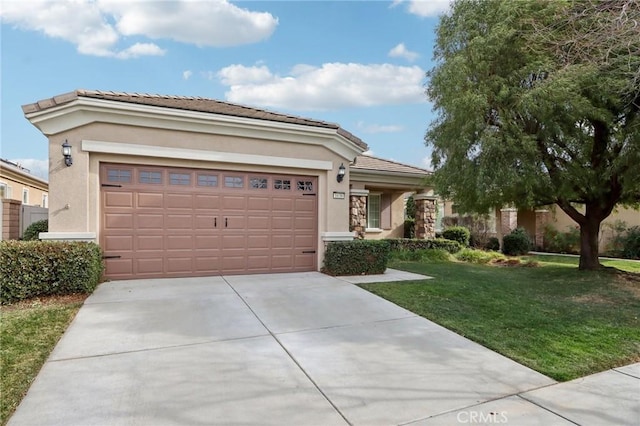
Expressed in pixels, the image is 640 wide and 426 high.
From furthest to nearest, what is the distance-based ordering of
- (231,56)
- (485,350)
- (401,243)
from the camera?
(401,243) < (231,56) < (485,350)

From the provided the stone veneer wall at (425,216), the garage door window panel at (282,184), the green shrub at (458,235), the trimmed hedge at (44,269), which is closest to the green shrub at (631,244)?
the green shrub at (458,235)

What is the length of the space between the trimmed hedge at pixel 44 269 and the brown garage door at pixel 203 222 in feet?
4.33

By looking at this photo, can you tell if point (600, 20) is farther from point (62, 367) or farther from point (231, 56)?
point (231, 56)

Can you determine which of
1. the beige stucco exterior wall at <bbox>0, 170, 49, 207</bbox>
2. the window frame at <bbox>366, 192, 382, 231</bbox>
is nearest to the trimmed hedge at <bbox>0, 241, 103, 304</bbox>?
the beige stucco exterior wall at <bbox>0, 170, 49, 207</bbox>

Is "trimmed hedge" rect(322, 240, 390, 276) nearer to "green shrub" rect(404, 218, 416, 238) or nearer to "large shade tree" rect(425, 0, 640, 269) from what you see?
"large shade tree" rect(425, 0, 640, 269)

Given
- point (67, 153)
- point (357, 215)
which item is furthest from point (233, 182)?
point (357, 215)

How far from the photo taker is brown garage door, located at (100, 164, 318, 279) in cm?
818

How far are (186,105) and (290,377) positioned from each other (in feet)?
23.2

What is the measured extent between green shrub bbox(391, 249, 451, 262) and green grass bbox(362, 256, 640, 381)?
3.71 m

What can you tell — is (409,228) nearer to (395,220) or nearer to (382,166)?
(395,220)

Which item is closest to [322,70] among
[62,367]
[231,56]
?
[231,56]

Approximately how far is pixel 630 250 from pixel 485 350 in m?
16.1

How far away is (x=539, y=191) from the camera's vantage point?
946cm

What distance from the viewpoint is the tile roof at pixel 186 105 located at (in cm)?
741
